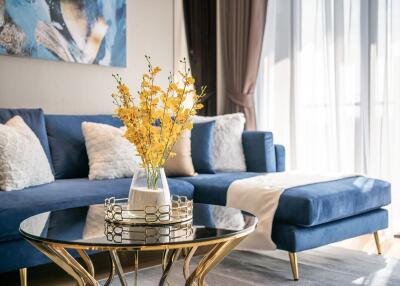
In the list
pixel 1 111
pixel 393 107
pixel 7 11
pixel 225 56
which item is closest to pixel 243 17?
Answer: pixel 225 56

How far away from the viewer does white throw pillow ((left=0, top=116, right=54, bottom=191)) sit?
8.93 ft

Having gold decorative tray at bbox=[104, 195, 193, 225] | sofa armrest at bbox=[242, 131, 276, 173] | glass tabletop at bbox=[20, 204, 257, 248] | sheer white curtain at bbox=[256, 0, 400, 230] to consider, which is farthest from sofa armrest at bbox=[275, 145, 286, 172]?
gold decorative tray at bbox=[104, 195, 193, 225]

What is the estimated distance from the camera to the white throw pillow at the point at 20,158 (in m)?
2.72

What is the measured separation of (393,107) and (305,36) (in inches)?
37.2

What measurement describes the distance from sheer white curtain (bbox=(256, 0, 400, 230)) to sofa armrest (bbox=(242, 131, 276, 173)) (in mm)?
539

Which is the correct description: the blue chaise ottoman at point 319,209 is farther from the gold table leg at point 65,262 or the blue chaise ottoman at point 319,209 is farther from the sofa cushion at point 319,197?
the gold table leg at point 65,262

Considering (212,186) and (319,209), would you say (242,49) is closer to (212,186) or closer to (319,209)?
(212,186)

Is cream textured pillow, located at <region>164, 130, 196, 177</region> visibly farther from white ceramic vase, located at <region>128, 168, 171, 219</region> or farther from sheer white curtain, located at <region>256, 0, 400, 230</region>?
white ceramic vase, located at <region>128, 168, 171, 219</region>

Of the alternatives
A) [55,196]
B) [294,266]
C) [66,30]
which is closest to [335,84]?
[294,266]

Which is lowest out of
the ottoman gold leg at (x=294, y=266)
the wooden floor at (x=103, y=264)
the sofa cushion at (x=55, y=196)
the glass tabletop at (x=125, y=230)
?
the wooden floor at (x=103, y=264)

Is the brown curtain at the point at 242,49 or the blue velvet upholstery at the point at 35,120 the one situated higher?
the brown curtain at the point at 242,49

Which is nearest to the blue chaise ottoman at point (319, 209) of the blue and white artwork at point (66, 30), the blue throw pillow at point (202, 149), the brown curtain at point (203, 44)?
the blue throw pillow at point (202, 149)

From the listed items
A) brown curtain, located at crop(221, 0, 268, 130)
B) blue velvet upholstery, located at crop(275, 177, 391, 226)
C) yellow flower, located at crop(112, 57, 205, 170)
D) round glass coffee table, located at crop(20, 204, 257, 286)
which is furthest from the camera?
brown curtain, located at crop(221, 0, 268, 130)

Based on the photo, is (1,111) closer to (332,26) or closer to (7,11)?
(7,11)
